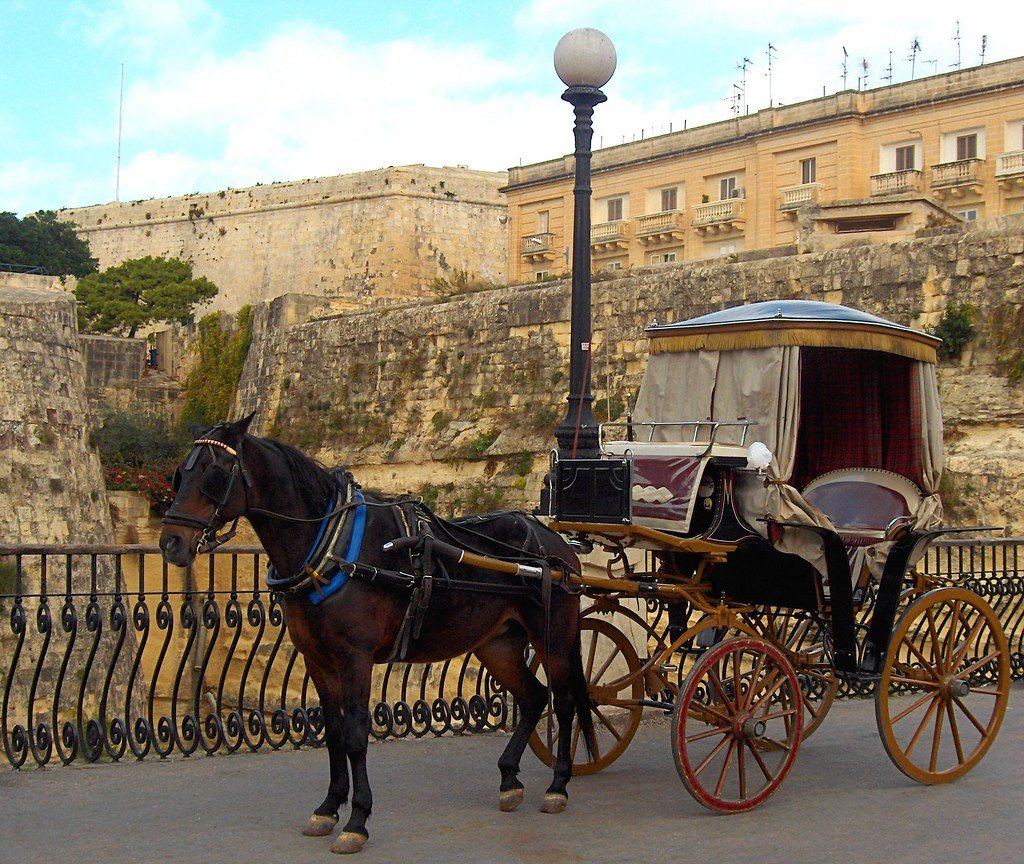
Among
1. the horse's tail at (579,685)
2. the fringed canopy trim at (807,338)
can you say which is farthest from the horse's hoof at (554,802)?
the fringed canopy trim at (807,338)

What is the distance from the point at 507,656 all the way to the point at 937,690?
212 centimetres

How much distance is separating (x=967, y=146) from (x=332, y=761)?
1066 inches

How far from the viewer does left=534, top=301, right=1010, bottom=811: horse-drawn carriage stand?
5684 millimetres

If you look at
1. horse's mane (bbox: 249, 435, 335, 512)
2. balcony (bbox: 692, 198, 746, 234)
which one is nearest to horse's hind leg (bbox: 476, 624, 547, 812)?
horse's mane (bbox: 249, 435, 335, 512)

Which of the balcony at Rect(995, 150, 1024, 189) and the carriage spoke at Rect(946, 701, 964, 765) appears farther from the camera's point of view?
the balcony at Rect(995, 150, 1024, 189)

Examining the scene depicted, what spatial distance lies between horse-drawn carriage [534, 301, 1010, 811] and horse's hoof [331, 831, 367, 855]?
52.3 inches

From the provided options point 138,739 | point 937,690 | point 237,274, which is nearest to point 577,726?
point 937,690

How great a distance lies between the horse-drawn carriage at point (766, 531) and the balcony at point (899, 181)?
23.6 meters

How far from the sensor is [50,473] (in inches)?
628

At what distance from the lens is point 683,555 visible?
6.42m

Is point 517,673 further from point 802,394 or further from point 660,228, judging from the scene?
point 660,228

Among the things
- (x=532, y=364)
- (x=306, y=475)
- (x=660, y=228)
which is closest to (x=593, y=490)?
(x=306, y=475)

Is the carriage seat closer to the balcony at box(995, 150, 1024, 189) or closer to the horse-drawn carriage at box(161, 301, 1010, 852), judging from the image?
the horse-drawn carriage at box(161, 301, 1010, 852)

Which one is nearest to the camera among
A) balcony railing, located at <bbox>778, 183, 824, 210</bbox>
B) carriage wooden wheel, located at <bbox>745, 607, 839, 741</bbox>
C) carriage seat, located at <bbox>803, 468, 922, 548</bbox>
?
carriage wooden wheel, located at <bbox>745, 607, 839, 741</bbox>
